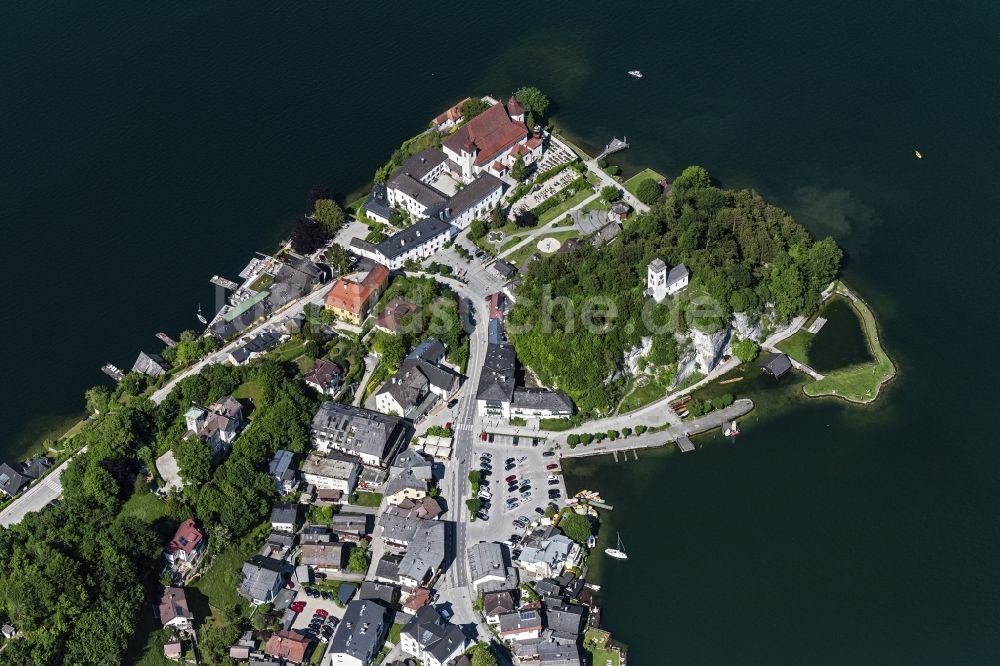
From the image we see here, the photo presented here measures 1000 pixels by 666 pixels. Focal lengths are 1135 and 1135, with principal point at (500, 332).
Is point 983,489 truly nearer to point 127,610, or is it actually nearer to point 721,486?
point 721,486

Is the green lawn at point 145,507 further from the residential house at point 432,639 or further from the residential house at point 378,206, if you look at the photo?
→ the residential house at point 378,206

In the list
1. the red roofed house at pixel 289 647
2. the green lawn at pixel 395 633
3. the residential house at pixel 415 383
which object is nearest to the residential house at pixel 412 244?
the residential house at pixel 415 383

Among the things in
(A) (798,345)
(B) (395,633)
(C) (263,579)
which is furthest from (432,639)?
(A) (798,345)

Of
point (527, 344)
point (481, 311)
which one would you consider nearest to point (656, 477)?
point (527, 344)

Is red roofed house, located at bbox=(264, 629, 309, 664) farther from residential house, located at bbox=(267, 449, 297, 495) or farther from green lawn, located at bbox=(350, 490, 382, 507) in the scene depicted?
residential house, located at bbox=(267, 449, 297, 495)

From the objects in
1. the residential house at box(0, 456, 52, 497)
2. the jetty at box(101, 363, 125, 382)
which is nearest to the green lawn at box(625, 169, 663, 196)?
the jetty at box(101, 363, 125, 382)
